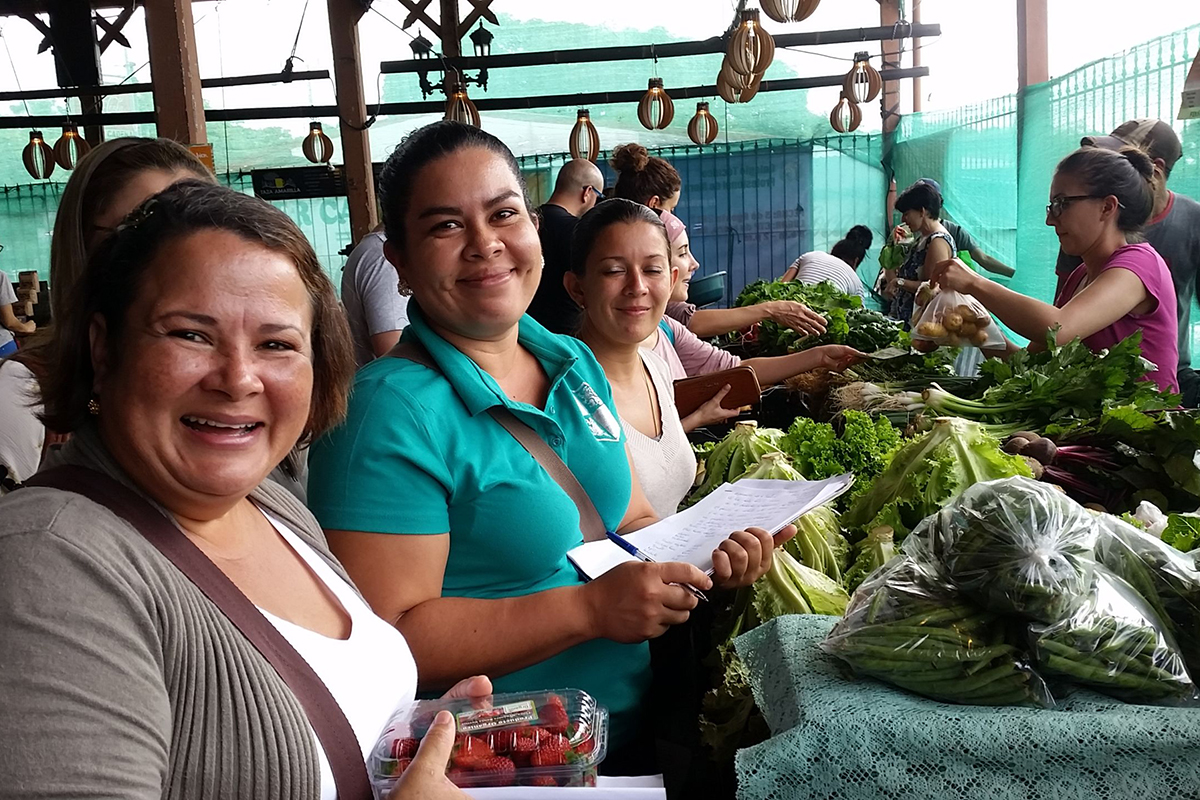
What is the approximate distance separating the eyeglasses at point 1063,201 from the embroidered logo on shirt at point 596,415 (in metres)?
2.50

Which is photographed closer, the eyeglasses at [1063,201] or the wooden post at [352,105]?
the eyeglasses at [1063,201]

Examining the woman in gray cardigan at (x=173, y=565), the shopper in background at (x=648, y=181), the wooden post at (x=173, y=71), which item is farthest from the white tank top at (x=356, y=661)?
the wooden post at (x=173, y=71)

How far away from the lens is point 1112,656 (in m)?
1.23

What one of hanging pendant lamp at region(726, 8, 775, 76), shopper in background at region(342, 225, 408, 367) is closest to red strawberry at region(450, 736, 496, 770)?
shopper in background at region(342, 225, 408, 367)

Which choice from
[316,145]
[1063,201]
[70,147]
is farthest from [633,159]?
[70,147]

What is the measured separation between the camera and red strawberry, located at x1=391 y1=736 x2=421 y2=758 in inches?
45.6

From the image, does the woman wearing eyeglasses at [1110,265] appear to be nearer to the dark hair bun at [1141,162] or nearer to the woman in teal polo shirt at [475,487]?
the dark hair bun at [1141,162]

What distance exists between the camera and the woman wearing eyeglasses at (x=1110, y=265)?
3496 mm

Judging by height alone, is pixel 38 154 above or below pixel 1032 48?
below

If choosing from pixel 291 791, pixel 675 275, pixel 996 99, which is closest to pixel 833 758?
pixel 291 791

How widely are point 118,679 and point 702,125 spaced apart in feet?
34.2

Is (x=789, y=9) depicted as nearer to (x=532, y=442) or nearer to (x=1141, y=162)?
(x=1141, y=162)

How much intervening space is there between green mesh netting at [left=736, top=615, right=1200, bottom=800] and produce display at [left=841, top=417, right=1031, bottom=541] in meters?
1.08

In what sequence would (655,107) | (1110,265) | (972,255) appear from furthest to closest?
(655,107), (972,255), (1110,265)
